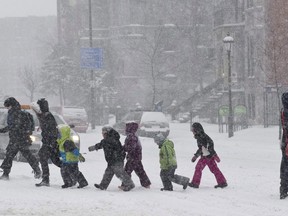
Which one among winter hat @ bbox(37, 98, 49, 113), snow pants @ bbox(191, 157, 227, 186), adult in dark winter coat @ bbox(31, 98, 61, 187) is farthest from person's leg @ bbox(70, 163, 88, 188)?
snow pants @ bbox(191, 157, 227, 186)

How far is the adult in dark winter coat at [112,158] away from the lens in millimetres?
13383

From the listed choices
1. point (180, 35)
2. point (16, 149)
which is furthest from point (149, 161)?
point (180, 35)

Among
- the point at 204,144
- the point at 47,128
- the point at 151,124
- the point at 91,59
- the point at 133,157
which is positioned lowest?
the point at 151,124

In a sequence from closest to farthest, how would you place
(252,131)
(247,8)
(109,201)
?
(109,201) → (252,131) → (247,8)

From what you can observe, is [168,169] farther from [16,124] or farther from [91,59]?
[91,59]

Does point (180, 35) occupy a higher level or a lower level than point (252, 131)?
higher

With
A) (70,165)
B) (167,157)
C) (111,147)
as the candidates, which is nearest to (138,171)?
(167,157)

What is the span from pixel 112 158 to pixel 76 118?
25034 mm

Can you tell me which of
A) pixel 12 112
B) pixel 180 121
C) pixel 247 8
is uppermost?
pixel 247 8

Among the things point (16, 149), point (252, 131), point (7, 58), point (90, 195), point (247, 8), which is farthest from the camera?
point (7, 58)

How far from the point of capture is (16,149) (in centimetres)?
1470

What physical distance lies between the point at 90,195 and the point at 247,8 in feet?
110

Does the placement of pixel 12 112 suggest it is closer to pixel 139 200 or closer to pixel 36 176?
pixel 36 176

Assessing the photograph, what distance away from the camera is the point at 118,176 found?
1338 cm
